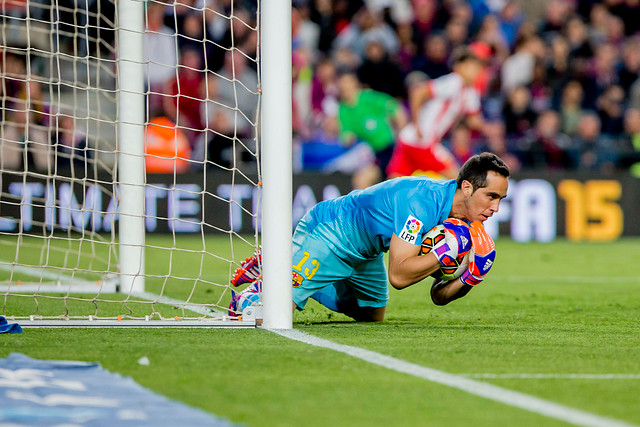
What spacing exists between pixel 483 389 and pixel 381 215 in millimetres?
2141

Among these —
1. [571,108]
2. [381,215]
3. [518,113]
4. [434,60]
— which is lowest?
[381,215]

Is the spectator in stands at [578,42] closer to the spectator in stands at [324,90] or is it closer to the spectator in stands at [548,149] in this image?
the spectator in stands at [548,149]

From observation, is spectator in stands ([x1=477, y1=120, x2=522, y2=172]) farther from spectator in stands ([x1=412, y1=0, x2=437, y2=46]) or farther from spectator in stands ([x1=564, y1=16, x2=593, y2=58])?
spectator in stands ([x1=564, y1=16, x2=593, y2=58])

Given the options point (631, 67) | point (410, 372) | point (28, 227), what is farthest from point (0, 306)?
point (631, 67)

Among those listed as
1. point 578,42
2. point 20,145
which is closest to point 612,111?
point 578,42

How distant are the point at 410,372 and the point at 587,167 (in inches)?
427

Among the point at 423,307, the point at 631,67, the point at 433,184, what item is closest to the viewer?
the point at 433,184

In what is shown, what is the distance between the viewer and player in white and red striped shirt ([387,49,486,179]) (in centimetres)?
1342

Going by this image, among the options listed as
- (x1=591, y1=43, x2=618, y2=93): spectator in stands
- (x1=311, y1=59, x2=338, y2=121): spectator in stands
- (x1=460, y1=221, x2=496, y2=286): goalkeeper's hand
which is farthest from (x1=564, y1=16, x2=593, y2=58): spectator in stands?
(x1=460, y1=221, x2=496, y2=286): goalkeeper's hand

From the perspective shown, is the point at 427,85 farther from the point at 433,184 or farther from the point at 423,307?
the point at 433,184

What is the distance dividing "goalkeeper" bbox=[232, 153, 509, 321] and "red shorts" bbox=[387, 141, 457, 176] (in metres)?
7.51

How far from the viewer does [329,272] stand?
5691 millimetres

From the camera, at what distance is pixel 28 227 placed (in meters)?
12.0

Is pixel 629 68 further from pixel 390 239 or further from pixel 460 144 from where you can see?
pixel 390 239
